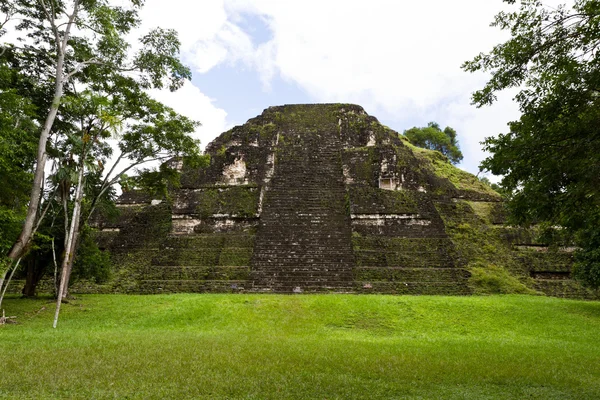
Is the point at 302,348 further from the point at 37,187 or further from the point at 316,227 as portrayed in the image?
the point at 316,227

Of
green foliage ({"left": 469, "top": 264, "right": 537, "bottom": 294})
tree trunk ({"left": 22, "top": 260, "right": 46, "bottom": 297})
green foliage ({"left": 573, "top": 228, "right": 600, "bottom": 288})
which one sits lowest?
tree trunk ({"left": 22, "top": 260, "right": 46, "bottom": 297})

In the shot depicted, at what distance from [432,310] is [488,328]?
4.12 ft

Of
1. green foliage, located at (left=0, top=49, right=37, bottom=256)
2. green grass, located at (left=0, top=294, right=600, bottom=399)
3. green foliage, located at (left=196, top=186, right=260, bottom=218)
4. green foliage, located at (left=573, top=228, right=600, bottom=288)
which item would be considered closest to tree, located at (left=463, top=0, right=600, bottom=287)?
green grass, located at (left=0, top=294, right=600, bottom=399)

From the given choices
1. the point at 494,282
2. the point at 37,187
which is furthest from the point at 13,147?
the point at 494,282

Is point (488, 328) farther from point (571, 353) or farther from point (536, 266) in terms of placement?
point (536, 266)

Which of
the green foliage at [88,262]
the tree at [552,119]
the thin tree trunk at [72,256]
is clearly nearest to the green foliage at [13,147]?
the thin tree trunk at [72,256]

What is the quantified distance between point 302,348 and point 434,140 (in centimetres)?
3458

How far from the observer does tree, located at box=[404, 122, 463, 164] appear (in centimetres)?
3788

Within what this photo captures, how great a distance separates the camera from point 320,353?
619 centimetres

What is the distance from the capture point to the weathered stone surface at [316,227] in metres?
12.3

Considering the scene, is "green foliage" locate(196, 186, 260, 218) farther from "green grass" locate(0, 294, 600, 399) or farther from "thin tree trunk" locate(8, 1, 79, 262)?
"thin tree trunk" locate(8, 1, 79, 262)

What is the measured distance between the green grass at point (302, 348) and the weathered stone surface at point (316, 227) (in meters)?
1.46

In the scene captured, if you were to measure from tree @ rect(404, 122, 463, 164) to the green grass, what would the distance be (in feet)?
91.1

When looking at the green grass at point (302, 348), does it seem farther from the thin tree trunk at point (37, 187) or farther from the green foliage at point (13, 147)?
the green foliage at point (13, 147)
